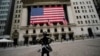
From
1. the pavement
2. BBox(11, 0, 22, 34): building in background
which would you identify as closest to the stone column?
BBox(11, 0, 22, 34): building in background

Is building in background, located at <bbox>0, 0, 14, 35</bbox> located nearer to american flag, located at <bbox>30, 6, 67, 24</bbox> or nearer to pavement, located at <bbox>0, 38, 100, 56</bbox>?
american flag, located at <bbox>30, 6, 67, 24</bbox>

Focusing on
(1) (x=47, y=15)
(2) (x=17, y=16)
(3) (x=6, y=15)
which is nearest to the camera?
(1) (x=47, y=15)

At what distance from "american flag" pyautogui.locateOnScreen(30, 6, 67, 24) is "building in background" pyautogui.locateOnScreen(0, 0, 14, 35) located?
10723 mm

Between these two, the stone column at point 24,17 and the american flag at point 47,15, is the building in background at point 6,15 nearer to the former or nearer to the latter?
the stone column at point 24,17

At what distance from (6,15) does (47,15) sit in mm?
19111

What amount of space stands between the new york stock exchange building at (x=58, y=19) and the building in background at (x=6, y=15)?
5.61 m

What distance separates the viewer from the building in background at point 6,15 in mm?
52347

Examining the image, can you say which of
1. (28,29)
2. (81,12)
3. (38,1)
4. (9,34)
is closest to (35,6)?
(38,1)

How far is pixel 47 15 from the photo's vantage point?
160 ft

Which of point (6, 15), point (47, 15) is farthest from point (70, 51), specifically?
point (6, 15)

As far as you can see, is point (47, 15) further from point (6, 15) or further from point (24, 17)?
point (6, 15)

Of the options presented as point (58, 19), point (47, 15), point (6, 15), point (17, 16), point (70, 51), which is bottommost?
point (70, 51)

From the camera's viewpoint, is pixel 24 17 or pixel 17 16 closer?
pixel 24 17

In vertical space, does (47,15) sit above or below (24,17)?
above
